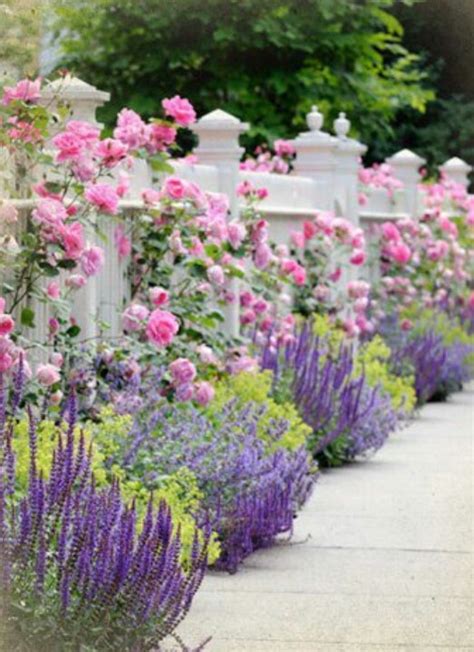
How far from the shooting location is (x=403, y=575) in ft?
23.7

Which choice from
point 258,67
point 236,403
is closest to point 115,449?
point 236,403

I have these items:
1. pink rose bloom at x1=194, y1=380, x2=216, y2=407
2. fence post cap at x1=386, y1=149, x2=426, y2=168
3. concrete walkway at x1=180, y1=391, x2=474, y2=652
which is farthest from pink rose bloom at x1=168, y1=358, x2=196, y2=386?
fence post cap at x1=386, y1=149, x2=426, y2=168

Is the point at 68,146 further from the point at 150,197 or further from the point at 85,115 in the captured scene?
the point at 150,197

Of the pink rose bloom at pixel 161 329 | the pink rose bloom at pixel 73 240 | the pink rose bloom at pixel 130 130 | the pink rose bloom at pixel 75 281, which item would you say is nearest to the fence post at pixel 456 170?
the pink rose bloom at pixel 130 130

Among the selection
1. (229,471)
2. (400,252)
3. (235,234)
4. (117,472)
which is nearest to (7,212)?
(117,472)

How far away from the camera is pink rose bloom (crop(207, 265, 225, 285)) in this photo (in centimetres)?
960

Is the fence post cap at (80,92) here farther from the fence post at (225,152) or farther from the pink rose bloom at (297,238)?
the pink rose bloom at (297,238)

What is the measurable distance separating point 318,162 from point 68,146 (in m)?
7.47

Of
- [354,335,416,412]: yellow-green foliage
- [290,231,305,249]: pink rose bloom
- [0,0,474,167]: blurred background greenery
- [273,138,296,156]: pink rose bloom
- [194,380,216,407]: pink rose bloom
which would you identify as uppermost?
[0,0,474,167]: blurred background greenery

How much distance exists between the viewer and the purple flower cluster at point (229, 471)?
7.20 metres

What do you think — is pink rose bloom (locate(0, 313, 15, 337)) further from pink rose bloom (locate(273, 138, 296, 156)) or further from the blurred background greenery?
the blurred background greenery

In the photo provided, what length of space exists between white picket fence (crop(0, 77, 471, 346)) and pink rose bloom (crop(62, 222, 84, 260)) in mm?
313

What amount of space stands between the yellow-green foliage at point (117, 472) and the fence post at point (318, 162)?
759cm

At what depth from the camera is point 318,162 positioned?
49.1 feet
